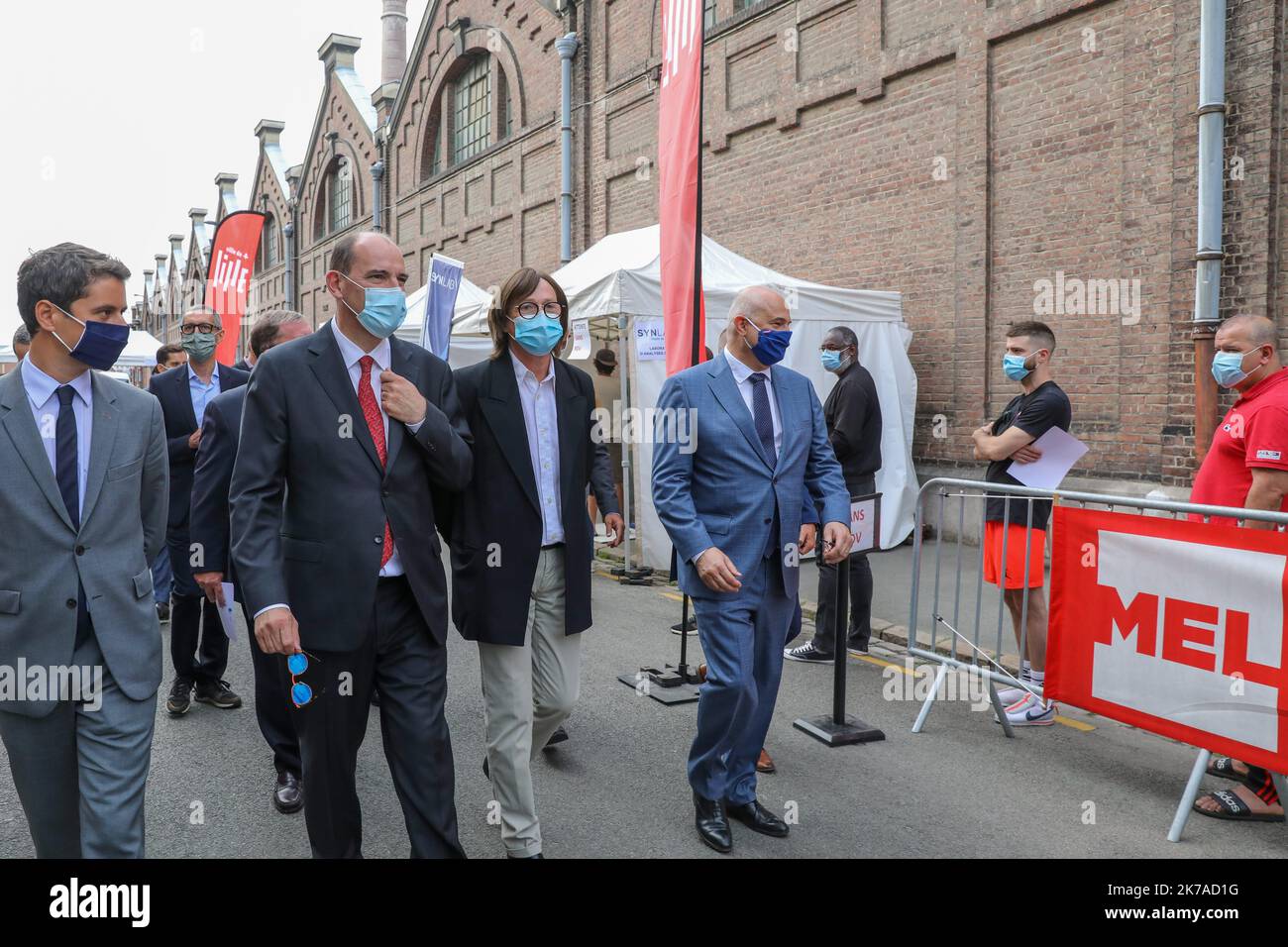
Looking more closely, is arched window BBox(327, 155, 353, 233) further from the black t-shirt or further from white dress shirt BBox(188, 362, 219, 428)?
the black t-shirt

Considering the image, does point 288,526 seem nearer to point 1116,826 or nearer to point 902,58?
point 1116,826

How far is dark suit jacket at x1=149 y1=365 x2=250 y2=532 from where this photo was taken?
580 centimetres

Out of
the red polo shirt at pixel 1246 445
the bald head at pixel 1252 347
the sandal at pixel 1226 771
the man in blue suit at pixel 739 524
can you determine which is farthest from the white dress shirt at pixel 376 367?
the sandal at pixel 1226 771

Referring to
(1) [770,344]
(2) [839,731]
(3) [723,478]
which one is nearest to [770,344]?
(1) [770,344]

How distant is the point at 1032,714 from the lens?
5.20m

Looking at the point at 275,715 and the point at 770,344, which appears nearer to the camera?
the point at 770,344

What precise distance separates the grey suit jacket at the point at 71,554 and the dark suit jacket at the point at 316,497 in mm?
295

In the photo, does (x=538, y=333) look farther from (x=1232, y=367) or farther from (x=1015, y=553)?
(x=1232, y=367)

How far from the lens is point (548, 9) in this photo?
18.1 m

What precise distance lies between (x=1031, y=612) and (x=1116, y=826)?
4.71 feet

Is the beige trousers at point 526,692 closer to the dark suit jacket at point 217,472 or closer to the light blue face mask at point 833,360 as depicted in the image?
the dark suit jacket at point 217,472

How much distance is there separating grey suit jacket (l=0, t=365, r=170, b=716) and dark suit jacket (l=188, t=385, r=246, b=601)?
1.70m

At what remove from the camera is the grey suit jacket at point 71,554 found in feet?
8.33

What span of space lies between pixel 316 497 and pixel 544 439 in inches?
44.0
